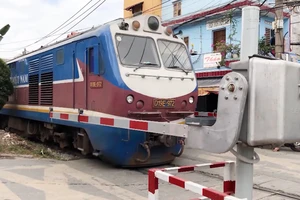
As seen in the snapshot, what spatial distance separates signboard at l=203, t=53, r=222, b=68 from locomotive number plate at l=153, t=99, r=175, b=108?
9792 mm

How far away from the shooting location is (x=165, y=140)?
21.2 ft

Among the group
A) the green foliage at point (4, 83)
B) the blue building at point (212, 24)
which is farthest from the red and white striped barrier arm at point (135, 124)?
the blue building at point (212, 24)

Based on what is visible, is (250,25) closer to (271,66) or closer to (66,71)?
(271,66)

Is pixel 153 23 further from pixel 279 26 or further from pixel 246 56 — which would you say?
pixel 279 26

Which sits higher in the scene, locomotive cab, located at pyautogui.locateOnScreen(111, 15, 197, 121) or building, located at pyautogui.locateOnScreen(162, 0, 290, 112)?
building, located at pyautogui.locateOnScreen(162, 0, 290, 112)

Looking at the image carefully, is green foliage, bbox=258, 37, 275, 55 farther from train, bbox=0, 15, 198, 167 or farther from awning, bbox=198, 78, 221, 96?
train, bbox=0, 15, 198, 167

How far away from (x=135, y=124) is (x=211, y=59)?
12.8 meters

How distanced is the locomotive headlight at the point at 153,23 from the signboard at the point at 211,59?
925 centimetres

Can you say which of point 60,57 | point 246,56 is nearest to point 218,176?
point 246,56

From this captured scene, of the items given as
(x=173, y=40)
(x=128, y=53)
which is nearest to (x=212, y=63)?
(x=173, y=40)

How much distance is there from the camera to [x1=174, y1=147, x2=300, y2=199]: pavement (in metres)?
5.88

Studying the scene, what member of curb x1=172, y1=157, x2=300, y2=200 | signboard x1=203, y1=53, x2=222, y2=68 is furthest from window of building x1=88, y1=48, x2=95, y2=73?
signboard x1=203, y1=53, x2=222, y2=68

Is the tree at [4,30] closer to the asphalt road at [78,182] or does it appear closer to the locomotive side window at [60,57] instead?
the locomotive side window at [60,57]

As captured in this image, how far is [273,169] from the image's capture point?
24.1ft
